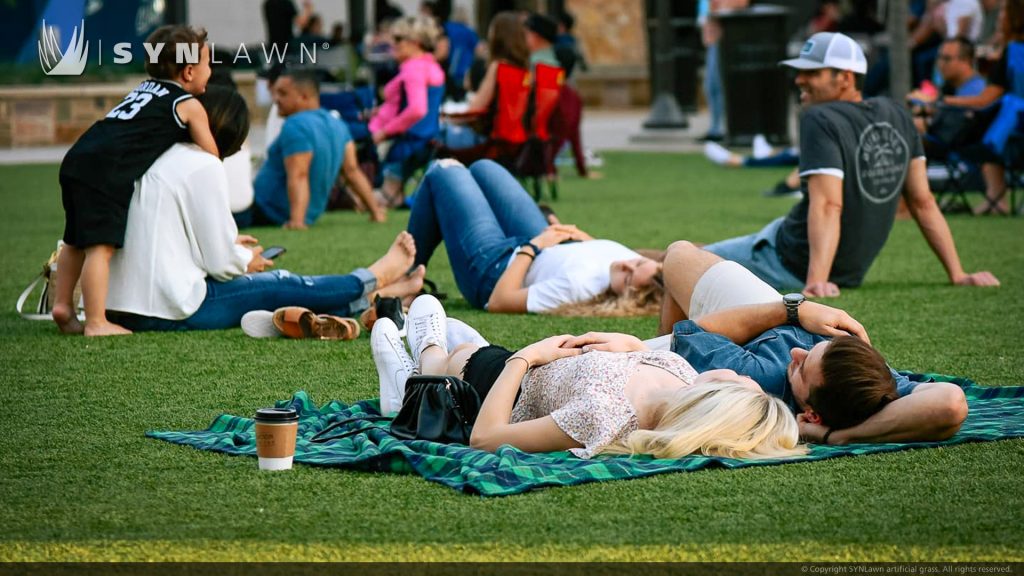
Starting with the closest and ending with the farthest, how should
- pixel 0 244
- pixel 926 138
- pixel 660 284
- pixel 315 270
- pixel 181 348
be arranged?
pixel 181 348 → pixel 660 284 → pixel 315 270 → pixel 0 244 → pixel 926 138

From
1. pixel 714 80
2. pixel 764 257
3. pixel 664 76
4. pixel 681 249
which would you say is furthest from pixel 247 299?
pixel 664 76

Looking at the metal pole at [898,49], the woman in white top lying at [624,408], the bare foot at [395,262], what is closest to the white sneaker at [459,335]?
the woman in white top lying at [624,408]

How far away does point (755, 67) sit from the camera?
63.7ft

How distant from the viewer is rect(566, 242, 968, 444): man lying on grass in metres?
4.21

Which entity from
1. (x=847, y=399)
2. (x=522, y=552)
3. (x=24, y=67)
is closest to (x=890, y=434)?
(x=847, y=399)

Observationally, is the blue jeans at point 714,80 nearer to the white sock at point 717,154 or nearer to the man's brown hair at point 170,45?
the white sock at point 717,154

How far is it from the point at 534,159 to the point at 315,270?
4.40 meters

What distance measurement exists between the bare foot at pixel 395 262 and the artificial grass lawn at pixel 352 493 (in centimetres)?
67

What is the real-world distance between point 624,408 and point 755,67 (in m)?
15.9

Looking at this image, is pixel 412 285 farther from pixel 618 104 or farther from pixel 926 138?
pixel 618 104

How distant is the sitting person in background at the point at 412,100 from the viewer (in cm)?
1256

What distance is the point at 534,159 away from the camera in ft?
42.3

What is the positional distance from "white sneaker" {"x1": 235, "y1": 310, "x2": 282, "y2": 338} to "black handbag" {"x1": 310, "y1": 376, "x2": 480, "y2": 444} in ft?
6.87

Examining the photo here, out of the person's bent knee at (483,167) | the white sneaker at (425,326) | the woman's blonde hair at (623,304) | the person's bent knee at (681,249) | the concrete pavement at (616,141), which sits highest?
the person's bent knee at (483,167)
